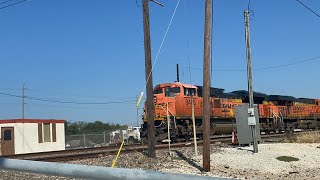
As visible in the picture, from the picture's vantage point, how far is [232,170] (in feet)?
43.4

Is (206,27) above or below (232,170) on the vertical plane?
above

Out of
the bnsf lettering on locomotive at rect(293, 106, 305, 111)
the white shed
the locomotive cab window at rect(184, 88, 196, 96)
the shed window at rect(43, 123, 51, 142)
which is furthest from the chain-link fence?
the bnsf lettering on locomotive at rect(293, 106, 305, 111)

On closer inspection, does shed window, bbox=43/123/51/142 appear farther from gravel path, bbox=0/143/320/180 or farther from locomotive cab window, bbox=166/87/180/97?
gravel path, bbox=0/143/320/180

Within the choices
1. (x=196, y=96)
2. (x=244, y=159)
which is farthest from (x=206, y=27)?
(x=196, y=96)

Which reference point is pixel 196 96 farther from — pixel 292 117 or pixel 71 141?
pixel 71 141

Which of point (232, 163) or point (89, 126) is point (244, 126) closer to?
point (232, 163)

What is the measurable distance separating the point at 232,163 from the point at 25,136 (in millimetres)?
20391

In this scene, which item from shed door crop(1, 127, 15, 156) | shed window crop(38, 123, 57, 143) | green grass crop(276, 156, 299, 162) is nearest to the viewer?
green grass crop(276, 156, 299, 162)

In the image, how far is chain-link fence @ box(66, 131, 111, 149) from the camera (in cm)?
4078

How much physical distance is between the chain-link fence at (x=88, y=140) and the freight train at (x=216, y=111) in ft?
50.0

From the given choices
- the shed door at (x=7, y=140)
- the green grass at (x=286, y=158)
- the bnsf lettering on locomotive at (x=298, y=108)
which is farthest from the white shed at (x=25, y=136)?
the bnsf lettering on locomotive at (x=298, y=108)

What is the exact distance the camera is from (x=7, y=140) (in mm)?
30219

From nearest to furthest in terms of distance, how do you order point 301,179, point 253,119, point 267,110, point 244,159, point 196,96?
point 301,179, point 244,159, point 253,119, point 196,96, point 267,110

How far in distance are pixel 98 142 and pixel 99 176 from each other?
40095 mm
